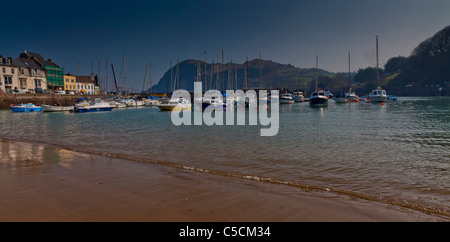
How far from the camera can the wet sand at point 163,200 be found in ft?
18.0

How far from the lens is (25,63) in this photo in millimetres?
84938

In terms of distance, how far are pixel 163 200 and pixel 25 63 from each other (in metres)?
99.4

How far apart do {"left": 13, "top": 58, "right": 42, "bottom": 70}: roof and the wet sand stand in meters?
89.8

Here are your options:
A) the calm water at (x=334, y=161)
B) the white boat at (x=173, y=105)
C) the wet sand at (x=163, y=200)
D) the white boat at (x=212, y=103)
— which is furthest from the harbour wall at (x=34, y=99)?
the wet sand at (x=163, y=200)

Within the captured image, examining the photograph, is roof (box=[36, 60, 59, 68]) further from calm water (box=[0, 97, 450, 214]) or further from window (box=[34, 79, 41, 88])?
calm water (box=[0, 97, 450, 214])

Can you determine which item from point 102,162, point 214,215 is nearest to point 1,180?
point 102,162

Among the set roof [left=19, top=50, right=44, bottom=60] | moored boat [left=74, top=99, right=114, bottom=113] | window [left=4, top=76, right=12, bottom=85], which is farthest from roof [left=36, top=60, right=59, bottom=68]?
moored boat [left=74, top=99, right=114, bottom=113]

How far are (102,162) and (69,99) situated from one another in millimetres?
80837

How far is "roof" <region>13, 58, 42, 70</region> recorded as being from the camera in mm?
80856

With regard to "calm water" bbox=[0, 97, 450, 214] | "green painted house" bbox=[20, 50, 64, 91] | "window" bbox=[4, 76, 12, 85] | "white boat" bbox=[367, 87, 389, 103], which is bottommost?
"calm water" bbox=[0, 97, 450, 214]

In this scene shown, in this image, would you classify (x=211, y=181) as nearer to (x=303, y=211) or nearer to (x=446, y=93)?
(x=303, y=211)

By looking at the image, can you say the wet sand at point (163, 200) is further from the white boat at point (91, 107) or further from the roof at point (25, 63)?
the roof at point (25, 63)

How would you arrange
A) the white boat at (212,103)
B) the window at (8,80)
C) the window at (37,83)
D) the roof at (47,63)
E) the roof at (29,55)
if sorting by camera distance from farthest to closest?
the roof at (47,63) < the roof at (29,55) < the window at (37,83) < the window at (8,80) < the white boat at (212,103)

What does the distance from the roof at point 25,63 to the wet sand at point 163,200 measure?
89820mm
